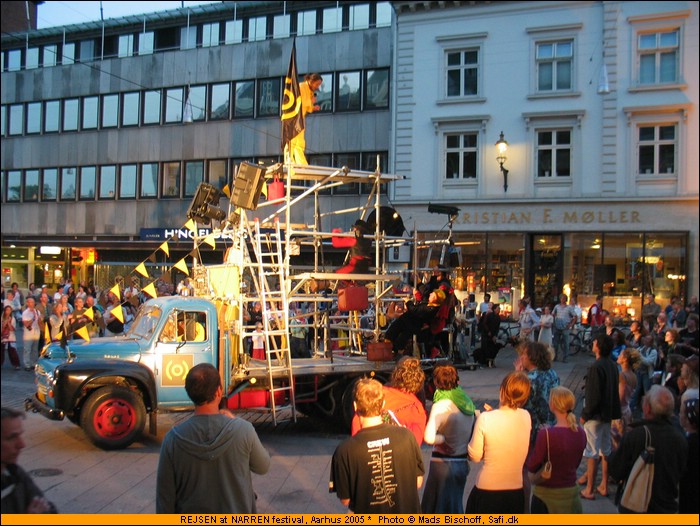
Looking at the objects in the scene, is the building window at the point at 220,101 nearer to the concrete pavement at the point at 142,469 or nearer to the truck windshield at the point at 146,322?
the concrete pavement at the point at 142,469

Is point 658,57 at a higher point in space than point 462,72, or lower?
lower

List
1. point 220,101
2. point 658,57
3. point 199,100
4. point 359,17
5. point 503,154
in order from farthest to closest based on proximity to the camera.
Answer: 1. point 199,100
2. point 220,101
3. point 359,17
4. point 503,154
5. point 658,57

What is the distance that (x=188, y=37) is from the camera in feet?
96.3

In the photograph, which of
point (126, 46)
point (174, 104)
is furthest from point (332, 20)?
point (126, 46)

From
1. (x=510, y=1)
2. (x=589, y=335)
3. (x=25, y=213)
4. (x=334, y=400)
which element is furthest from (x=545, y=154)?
(x=25, y=213)

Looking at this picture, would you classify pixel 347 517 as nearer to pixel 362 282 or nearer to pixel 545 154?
pixel 362 282

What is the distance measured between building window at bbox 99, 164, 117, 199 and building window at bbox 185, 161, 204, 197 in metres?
3.95

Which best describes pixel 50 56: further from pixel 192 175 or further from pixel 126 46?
pixel 192 175

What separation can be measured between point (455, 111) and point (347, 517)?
19209 mm

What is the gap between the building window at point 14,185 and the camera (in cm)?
3256

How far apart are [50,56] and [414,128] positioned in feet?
65.9

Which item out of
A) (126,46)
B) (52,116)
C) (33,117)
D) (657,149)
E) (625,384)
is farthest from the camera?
(33,117)

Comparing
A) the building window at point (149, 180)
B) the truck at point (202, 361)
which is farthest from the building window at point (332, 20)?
the truck at point (202, 361)

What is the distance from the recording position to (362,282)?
35.4ft
